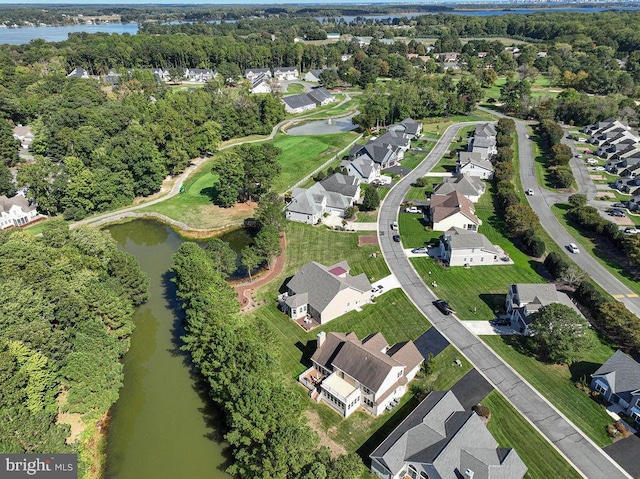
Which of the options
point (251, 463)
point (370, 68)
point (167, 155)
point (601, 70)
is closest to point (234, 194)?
point (167, 155)

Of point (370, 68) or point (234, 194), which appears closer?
point (234, 194)

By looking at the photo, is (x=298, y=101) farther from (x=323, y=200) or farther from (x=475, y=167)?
(x=323, y=200)

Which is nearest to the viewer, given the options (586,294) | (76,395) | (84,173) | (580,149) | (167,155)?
(76,395)

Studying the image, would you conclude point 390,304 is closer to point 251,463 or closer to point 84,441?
point 251,463

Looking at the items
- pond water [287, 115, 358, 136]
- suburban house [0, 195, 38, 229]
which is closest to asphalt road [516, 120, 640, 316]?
pond water [287, 115, 358, 136]

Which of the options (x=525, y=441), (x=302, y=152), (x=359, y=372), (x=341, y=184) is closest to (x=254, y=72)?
(x=302, y=152)

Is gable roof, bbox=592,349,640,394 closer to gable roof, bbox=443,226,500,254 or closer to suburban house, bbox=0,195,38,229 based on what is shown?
gable roof, bbox=443,226,500,254
